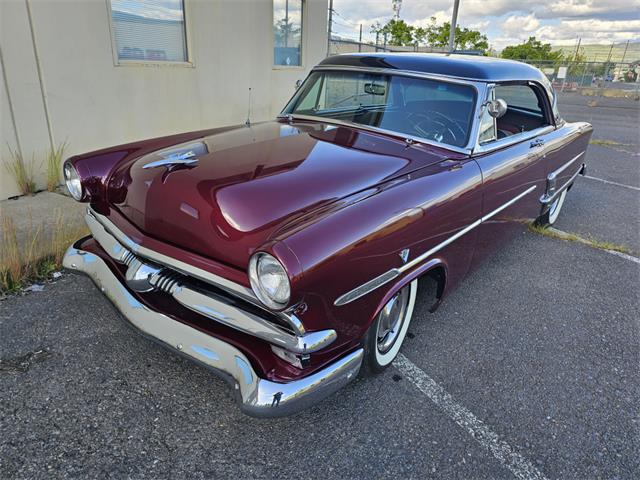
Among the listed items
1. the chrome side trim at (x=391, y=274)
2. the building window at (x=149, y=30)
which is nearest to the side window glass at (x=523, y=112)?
the chrome side trim at (x=391, y=274)

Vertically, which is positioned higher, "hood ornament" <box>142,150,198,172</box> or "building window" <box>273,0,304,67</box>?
"building window" <box>273,0,304,67</box>

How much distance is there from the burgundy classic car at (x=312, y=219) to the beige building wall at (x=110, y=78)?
236cm

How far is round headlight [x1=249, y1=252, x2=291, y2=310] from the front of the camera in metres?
1.71

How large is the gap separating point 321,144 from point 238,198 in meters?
0.89

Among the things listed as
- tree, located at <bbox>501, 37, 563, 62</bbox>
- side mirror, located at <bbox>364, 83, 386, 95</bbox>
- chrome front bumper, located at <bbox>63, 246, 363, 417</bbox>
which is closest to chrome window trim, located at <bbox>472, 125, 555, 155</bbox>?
side mirror, located at <bbox>364, 83, 386, 95</bbox>

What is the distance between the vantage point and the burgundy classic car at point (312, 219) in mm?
1813

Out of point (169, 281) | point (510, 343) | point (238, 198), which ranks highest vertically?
point (238, 198)

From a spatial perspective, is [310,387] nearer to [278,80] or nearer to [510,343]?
[510,343]

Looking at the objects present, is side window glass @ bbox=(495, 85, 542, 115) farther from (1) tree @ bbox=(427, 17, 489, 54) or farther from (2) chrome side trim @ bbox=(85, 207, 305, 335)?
(1) tree @ bbox=(427, 17, 489, 54)

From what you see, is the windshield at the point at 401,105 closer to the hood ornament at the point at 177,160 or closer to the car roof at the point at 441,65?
the car roof at the point at 441,65

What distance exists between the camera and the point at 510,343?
283 centimetres

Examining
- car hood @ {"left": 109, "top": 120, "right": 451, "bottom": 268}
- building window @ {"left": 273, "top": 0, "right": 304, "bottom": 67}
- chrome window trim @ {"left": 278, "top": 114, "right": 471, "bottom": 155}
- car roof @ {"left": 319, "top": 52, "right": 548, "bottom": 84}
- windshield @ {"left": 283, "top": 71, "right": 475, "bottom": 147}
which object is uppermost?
building window @ {"left": 273, "top": 0, "right": 304, "bottom": 67}

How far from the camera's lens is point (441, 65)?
3.12 meters

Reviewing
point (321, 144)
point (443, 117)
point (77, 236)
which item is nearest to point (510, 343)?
point (443, 117)
